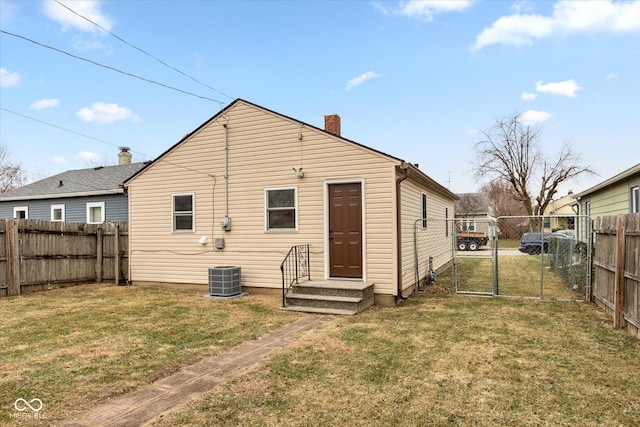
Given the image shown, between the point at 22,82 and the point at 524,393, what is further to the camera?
the point at 22,82

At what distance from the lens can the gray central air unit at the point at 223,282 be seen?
8.69m

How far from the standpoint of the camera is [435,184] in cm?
1143

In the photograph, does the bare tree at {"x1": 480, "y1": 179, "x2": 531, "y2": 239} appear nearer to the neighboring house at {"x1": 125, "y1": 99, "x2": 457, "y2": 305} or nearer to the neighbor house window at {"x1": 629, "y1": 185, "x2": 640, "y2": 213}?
the neighbor house window at {"x1": 629, "y1": 185, "x2": 640, "y2": 213}

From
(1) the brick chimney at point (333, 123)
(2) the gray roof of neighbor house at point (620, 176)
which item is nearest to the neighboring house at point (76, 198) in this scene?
(1) the brick chimney at point (333, 123)

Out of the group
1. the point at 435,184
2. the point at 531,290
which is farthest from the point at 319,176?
the point at 531,290

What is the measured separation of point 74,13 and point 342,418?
8482 millimetres

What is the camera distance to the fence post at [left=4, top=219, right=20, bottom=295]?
9.24 metres

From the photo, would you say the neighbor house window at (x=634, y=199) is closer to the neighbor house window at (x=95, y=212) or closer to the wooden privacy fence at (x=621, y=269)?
the wooden privacy fence at (x=621, y=269)

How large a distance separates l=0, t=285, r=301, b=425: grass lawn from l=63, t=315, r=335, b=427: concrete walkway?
0.61 ft

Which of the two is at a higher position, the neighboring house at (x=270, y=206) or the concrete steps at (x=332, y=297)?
the neighboring house at (x=270, y=206)

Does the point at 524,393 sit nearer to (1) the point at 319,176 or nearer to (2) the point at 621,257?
(2) the point at 621,257

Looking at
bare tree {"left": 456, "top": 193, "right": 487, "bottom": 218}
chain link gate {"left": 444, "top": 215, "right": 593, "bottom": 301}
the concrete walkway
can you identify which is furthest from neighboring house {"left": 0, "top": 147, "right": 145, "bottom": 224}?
bare tree {"left": 456, "top": 193, "right": 487, "bottom": 218}

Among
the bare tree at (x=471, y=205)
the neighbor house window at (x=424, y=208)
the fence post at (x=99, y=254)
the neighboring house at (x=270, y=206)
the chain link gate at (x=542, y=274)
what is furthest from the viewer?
the bare tree at (x=471, y=205)

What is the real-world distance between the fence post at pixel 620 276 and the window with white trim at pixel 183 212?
8.95m
